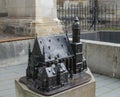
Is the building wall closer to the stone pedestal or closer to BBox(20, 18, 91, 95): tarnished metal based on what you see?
BBox(20, 18, 91, 95): tarnished metal

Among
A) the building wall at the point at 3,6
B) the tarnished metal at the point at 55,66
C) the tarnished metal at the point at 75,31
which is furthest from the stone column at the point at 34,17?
the tarnished metal at the point at 55,66

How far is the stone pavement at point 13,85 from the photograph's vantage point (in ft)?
16.5

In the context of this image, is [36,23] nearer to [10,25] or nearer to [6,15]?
[10,25]

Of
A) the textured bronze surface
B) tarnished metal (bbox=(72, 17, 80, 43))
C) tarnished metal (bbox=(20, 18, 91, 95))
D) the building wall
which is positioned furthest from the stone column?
the textured bronze surface

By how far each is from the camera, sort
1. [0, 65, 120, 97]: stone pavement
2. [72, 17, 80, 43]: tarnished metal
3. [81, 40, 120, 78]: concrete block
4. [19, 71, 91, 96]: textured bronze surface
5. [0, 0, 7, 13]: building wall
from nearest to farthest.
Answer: [19, 71, 91, 96]: textured bronze surface, [72, 17, 80, 43]: tarnished metal, [0, 65, 120, 97]: stone pavement, [81, 40, 120, 78]: concrete block, [0, 0, 7, 13]: building wall

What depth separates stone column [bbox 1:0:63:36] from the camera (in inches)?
335

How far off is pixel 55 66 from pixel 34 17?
17.6ft

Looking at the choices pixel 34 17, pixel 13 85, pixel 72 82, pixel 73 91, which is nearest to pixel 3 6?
pixel 34 17

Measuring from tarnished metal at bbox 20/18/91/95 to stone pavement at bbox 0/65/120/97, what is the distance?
1336mm

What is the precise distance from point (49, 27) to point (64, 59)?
521 cm

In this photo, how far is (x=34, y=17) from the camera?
28.0 ft

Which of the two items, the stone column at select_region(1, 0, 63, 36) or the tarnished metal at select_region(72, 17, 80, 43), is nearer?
the tarnished metal at select_region(72, 17, 80, 43)

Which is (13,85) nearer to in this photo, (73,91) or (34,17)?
(73,91)

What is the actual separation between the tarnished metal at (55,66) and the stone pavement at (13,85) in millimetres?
1336
